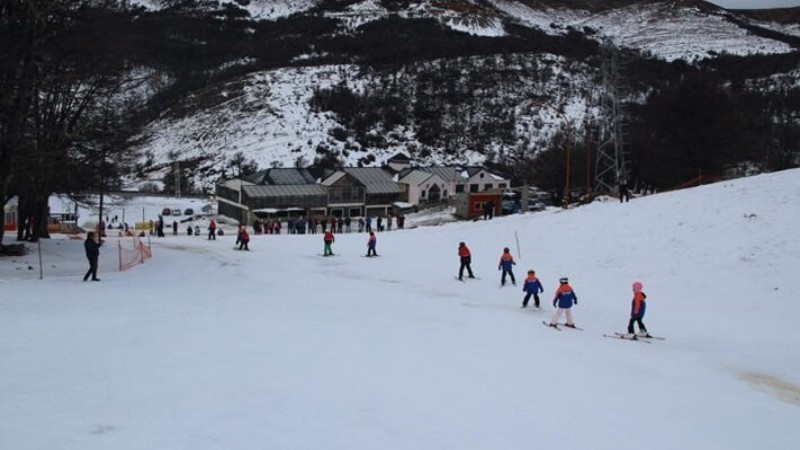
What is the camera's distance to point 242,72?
157875 mm

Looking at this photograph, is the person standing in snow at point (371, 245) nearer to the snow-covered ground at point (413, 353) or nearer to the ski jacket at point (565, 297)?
the snow-covered ground at point (413, 353)

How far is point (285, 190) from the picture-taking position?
77.3m

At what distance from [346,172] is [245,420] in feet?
244

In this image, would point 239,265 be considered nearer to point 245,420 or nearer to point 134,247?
point 134,247

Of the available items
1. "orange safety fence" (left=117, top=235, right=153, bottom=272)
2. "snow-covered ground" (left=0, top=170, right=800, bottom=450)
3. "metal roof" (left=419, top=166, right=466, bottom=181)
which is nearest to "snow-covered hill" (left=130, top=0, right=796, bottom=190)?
"metal roof" (left=419, top=166, right=466, bottom=181)

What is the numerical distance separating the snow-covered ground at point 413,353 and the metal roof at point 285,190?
48650mm

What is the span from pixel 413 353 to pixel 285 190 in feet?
219

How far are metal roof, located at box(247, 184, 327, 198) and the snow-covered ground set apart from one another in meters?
48.7

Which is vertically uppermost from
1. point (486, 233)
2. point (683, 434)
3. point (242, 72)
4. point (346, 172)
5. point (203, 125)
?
point (242, 72)

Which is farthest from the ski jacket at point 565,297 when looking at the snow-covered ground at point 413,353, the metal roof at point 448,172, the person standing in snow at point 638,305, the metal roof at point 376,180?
the metal roof at point 448,172

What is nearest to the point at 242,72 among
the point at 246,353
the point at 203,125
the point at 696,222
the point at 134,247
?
the point at 203,125

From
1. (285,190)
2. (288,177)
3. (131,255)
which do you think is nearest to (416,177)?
(288,177)

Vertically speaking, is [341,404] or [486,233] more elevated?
[486,233]

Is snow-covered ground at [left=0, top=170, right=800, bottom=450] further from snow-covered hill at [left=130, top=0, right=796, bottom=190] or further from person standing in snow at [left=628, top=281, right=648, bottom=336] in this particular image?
snow-covered hill at [left=130, top=0, right=796, bottom=190]
